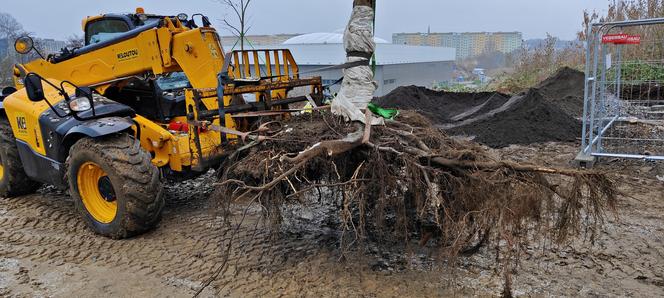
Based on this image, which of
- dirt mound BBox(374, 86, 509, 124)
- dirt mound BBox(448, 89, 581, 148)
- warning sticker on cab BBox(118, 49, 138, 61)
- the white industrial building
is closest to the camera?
warning sticker on cab BBox(118, 49, 138, 61)

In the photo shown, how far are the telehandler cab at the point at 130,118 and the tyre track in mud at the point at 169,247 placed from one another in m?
0.23

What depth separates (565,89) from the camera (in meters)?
12.5

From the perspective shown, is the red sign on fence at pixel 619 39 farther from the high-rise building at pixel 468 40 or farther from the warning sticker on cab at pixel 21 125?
the high-rise building at pixel 468 40

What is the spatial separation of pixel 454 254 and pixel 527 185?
611 mm

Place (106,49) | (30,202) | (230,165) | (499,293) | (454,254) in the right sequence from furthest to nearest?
1. (30,202)
2. (106,49)
3. (230,165)
4. (499,293)
5. (454,254)

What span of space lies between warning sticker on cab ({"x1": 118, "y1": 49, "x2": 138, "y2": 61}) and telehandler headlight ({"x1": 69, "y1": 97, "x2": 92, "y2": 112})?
551mm

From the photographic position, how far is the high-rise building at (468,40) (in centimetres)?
3669

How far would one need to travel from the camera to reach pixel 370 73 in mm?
4199

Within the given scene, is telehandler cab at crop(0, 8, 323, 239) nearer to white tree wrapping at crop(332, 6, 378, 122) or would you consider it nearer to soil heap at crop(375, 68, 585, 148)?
white tree wrapping at crop(332, 6, 378, 122)

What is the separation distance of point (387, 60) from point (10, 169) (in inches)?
631

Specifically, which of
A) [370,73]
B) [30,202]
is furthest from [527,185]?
[30,202]

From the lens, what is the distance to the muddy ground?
3566 millimetres

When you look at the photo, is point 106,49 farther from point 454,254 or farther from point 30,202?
point 454,254

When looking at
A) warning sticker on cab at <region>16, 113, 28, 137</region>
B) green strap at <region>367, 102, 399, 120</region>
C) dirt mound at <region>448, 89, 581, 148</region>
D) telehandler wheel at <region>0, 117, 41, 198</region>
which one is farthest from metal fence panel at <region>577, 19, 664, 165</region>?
telehandler wheel at <region>0, 117, 41, 198</region>
